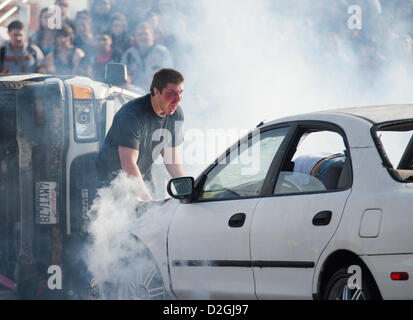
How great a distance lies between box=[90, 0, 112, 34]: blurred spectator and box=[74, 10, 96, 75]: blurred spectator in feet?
0.42

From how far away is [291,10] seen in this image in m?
12.8

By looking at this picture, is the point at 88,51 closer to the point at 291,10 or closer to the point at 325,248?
the point at 291,10

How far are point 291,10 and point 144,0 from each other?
2384 mm

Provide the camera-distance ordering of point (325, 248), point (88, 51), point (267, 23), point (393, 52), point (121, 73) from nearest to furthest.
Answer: point (325, 248), point (121, 73), point (88, 51), point (393, 52), point (267, 23)

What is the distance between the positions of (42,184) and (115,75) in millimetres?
1297

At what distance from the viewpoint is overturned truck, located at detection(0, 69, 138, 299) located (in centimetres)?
760

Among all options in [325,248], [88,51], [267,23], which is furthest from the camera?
[267,23]

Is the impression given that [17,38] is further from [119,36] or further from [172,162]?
[172,162]

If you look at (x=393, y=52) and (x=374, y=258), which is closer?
(x=374, y=258)

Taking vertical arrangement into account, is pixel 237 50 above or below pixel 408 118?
above

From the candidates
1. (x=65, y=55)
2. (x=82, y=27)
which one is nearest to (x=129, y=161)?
(x=65, y=55)

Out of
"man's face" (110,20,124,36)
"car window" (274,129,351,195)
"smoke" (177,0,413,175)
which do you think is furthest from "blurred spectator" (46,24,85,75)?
"car window" (274,129,351,195)

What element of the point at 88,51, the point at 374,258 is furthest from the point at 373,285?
the point at 88,51

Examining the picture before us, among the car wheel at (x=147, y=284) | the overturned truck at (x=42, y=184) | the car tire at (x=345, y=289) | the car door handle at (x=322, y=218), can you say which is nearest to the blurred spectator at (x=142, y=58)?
the overturned truck at (x=42, y=184)
